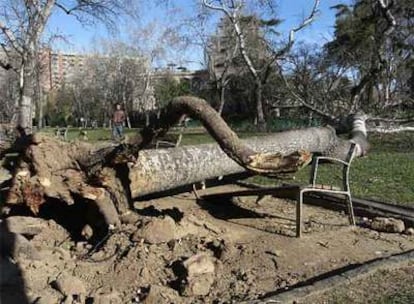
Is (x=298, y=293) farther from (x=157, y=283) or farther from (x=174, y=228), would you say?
(x=174, y=228)

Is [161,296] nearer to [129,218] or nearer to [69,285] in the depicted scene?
[69,285]

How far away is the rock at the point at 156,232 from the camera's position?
5.09 metres

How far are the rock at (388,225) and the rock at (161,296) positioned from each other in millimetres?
2696

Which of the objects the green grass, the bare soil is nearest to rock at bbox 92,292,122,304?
the bare soil

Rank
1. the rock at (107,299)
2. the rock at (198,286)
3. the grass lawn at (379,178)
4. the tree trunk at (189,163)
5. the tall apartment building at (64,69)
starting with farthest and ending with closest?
1. the tall apartment building at (64,69)
2. the grass lawn at (379,178)
3. the tree trunk at (189,163)
4. the rock at (198,286)
5. the rock at (107,299)

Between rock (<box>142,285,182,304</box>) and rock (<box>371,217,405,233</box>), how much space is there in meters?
2.70

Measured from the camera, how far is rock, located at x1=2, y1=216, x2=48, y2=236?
530cm

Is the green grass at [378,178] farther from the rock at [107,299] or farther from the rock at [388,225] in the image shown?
the rock at [107,299]

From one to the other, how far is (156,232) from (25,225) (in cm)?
124

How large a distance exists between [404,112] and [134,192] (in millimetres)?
15445

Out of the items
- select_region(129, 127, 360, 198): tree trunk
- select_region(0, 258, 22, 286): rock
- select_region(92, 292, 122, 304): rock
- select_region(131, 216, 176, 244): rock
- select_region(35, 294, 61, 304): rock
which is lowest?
select_region(35, 294, 61, 304): rock

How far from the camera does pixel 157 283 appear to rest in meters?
4.48

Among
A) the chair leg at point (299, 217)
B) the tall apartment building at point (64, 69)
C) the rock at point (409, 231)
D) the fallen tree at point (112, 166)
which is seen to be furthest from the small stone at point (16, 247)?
the tall apartment building at point (64, 69)

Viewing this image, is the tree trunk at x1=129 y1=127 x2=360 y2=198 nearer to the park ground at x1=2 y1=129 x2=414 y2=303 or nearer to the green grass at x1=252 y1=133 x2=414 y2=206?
the park ground at x1=2 y1=129 x2=414 y2=303
